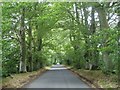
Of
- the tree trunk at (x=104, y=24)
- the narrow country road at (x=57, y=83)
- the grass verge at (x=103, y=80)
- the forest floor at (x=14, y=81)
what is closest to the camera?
the grass verge at (x=103, y=80)

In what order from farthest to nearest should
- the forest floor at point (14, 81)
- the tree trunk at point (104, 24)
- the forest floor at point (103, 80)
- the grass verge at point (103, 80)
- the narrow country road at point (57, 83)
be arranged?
the tree trunk at point (104, 24)
the narrow country road at point (57, 83)
the forest floor at point (14, 81)
the forest floor at point (103, 80)
the grass verge at point (103, 80)

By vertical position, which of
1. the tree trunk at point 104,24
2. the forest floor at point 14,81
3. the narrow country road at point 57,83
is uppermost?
the tree trunk at point 104,24

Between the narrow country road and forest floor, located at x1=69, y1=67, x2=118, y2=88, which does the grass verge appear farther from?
the narrow country road

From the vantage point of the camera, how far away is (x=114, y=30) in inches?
607

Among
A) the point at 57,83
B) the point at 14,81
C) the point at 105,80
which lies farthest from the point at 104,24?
the point at 14,81

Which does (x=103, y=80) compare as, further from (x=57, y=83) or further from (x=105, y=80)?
(x=57, y=83)

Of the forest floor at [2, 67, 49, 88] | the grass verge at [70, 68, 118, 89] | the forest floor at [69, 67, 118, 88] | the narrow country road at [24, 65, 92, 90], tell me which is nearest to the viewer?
the grass verge at [70, 68, 118, 89]

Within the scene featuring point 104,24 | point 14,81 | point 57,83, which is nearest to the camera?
point 14,81

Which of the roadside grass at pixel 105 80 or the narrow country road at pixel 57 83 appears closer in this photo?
the roadside grass at pixel 105 80

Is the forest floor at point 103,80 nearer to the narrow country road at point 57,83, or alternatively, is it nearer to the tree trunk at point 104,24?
the narrow country road at point 57,83

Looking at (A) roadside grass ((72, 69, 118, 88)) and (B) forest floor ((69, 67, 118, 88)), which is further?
(B) forest floor ((69, 67, 118, 88))

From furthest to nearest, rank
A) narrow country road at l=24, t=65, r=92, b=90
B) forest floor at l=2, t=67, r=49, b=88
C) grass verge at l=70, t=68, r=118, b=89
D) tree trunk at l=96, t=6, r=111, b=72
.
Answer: tree trunk at l=96, t=6, r=111, b=72 < narrow country road at l=24, t=65, r=92, b=90 < forest floor at l=2, t=67, r=49, b=88 < grass verge at l=70, t=68, r=118, b=89

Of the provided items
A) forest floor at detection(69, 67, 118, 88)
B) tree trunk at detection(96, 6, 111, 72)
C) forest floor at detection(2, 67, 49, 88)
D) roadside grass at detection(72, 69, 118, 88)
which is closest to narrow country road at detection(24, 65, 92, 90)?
forest floor at detection(2, 67, 49, 88)

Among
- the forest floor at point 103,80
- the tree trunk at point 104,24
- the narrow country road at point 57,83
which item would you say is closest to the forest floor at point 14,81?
the narrow country road at point 57,83
